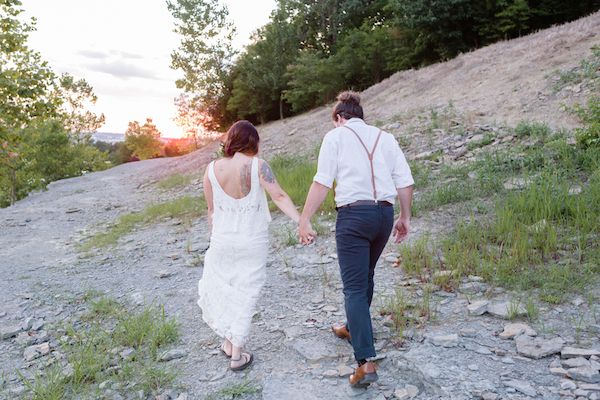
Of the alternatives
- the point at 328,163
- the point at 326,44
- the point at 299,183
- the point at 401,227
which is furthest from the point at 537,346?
the point at 326,44

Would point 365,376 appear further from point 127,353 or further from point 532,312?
point 127,353

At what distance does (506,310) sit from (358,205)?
2.01 m

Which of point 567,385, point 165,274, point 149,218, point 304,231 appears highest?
point 304,231

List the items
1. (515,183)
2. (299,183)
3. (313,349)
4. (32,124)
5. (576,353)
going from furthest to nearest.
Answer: (32,124), (299,183), (515,183), (313,349), (576,353)

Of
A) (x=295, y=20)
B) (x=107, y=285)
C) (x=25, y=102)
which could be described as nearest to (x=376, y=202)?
(x=107, y=285)

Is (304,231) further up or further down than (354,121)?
further down

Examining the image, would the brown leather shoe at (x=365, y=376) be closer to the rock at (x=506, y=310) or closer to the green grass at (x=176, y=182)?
the rock at (x=506, y=310)

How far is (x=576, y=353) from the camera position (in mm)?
3549

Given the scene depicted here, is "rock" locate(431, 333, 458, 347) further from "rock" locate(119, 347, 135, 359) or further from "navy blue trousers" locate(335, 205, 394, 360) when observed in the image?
"rock" locate(119, 347, 135, 359)

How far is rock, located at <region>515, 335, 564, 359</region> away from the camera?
364 centimetres

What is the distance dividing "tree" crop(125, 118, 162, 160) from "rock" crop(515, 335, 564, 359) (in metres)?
67.2

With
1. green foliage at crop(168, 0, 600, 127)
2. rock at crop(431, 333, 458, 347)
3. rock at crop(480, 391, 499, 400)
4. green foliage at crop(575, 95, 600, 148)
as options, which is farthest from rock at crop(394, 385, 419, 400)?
green foliage at crop(168, 0, 600, 127)

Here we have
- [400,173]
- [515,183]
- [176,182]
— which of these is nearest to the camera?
[400,173]

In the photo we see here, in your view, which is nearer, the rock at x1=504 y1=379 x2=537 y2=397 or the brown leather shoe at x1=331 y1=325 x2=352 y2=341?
the rock at x1=504 y1=379 x2=537 y2=397
